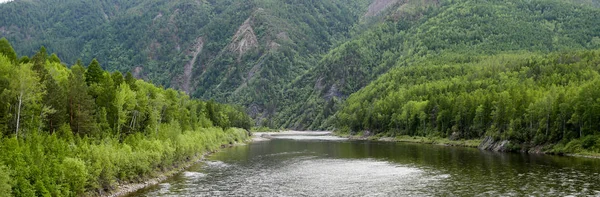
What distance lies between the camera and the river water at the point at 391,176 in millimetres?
72812

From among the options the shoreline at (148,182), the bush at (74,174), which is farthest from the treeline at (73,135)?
the shoreline at (148,182)

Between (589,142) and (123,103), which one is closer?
(123,103)

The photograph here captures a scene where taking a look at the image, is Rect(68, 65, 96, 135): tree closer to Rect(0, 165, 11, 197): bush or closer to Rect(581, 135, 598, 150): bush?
Rect(0, 165, 11, 197): bush

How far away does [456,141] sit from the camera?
174 meters

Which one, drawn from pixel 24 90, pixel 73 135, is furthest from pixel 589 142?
pixel 24 90

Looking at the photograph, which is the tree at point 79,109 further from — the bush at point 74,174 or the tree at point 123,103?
the bush at point 74,174

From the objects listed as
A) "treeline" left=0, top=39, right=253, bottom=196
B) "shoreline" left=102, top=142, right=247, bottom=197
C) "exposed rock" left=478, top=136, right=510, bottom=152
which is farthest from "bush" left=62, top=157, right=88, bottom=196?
"exposed rock" left=478, top=136, right=510, bottom=152

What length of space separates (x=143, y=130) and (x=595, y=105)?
10718 cm

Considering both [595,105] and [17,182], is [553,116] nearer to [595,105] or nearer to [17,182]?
[595,105]

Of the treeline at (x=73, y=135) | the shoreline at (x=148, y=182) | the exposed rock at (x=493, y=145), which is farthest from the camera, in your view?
the exposed rock at (x=493, y=145)

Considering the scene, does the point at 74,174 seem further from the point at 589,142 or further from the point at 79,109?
the point at 589,142

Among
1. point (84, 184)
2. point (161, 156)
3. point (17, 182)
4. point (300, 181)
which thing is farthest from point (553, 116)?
point (17, 182)

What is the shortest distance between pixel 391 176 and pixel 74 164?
2080 inches

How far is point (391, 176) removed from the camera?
90.3 m
